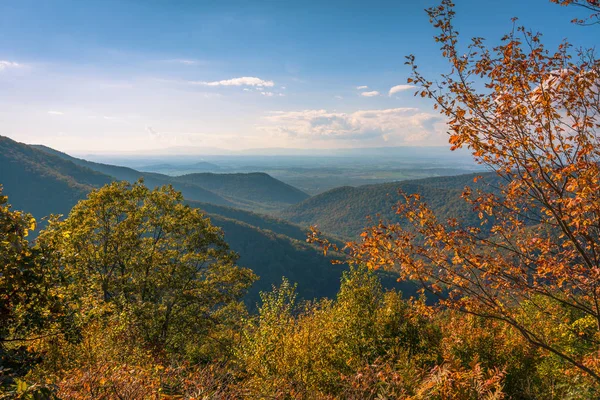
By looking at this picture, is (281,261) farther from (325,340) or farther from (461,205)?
(325,340)

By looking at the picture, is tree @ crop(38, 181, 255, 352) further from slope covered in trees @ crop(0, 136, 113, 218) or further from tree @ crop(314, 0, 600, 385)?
slope covered in trees @ crop(0, 136, 113, 218)

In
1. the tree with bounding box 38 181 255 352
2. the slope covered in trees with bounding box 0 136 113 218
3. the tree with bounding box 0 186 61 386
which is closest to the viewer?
the tree with bounding box 0 186 61 386

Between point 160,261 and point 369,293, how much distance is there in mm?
12501

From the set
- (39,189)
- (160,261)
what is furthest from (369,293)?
(39,189)

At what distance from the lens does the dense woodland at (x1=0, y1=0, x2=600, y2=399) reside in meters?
6.36

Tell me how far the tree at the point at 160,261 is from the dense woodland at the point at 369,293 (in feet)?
0.37

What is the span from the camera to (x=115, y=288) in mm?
18656

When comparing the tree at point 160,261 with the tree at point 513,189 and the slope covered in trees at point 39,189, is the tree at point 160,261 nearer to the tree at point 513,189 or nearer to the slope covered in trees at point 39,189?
the tree at point 513,189

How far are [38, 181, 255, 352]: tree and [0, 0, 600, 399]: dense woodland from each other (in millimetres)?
112

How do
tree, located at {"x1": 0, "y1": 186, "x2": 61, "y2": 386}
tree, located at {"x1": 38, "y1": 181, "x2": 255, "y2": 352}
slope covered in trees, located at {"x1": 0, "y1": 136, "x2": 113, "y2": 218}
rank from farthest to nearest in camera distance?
1. slope covered in trees, located at {"x1": 0, "y1": 136, "x2": 113, "y2": 218}
2. tree, located at {"x1": 38, "y1": 181, "x2": 255, "y2": 352}
3. tree, located at {"x1": 0, "y1": 186, "x2": 61, "y2": 386}

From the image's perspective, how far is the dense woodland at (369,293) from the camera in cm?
636

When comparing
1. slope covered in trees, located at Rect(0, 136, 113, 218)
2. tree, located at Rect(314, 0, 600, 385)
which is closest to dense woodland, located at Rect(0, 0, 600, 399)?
tree, located at Rect(314, 0, 600, 385)

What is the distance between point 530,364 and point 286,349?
16095 mm

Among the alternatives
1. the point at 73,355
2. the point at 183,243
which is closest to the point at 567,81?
the point at 73,355
